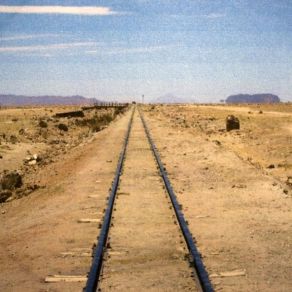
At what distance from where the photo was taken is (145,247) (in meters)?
7.59

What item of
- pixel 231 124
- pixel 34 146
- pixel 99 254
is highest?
pixel 231 124

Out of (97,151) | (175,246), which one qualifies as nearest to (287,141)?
(97,151)

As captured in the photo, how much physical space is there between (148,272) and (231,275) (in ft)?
3.57

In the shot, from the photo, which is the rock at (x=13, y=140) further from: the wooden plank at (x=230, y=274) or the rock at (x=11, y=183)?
the wooden plank at (x=230, y=274)

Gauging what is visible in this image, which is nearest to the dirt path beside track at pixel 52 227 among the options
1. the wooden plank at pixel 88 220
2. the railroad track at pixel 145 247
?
the wooden plank at pixel 88 220

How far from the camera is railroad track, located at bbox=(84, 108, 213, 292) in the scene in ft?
20.3

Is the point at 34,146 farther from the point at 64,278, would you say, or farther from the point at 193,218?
the point at 64,278

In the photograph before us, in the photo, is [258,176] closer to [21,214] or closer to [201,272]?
[21,214]

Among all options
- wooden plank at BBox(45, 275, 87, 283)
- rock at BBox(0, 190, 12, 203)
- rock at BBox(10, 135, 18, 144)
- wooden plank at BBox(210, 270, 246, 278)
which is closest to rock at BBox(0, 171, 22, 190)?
rock at BBox(0, 190, 12, 203)

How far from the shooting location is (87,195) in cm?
1173

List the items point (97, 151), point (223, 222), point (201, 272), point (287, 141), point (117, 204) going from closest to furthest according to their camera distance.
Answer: point (201, 272)
point (223, 222)
point (117, 204)
point (97, 151)
point (287, 141)

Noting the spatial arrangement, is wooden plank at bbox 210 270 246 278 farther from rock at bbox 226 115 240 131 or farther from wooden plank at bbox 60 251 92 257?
rock at bbox 226 115 240 131

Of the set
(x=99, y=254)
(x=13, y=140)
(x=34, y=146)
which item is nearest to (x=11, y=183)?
(x=99, y=254)

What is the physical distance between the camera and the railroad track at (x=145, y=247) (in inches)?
244
